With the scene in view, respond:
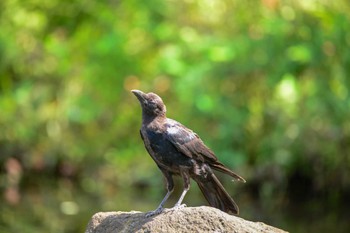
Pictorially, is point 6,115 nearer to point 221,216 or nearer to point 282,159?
point 282,159

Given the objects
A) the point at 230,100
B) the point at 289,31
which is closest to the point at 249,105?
the point at 230,100

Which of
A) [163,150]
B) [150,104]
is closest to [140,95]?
[150,104]

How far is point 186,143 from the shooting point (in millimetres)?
6426

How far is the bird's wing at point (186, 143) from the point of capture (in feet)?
20.9

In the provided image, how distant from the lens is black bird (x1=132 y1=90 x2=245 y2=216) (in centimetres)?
636

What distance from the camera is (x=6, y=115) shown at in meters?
15.7

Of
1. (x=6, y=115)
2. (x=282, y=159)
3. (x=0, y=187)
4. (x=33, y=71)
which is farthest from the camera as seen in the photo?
(x=33, y=71)

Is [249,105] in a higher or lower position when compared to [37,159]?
higher

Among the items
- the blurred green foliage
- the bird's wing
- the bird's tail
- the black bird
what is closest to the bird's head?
the black bird

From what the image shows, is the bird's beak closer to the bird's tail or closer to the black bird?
the black bird

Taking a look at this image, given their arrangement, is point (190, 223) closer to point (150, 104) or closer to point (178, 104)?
point (150, 104)

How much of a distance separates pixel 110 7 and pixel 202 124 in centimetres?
450

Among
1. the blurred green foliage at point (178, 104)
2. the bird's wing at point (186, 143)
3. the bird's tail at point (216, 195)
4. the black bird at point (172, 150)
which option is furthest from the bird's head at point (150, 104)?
the blurred green foliage at point (178, 104)

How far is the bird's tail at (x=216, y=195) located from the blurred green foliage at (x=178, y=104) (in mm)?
4595
